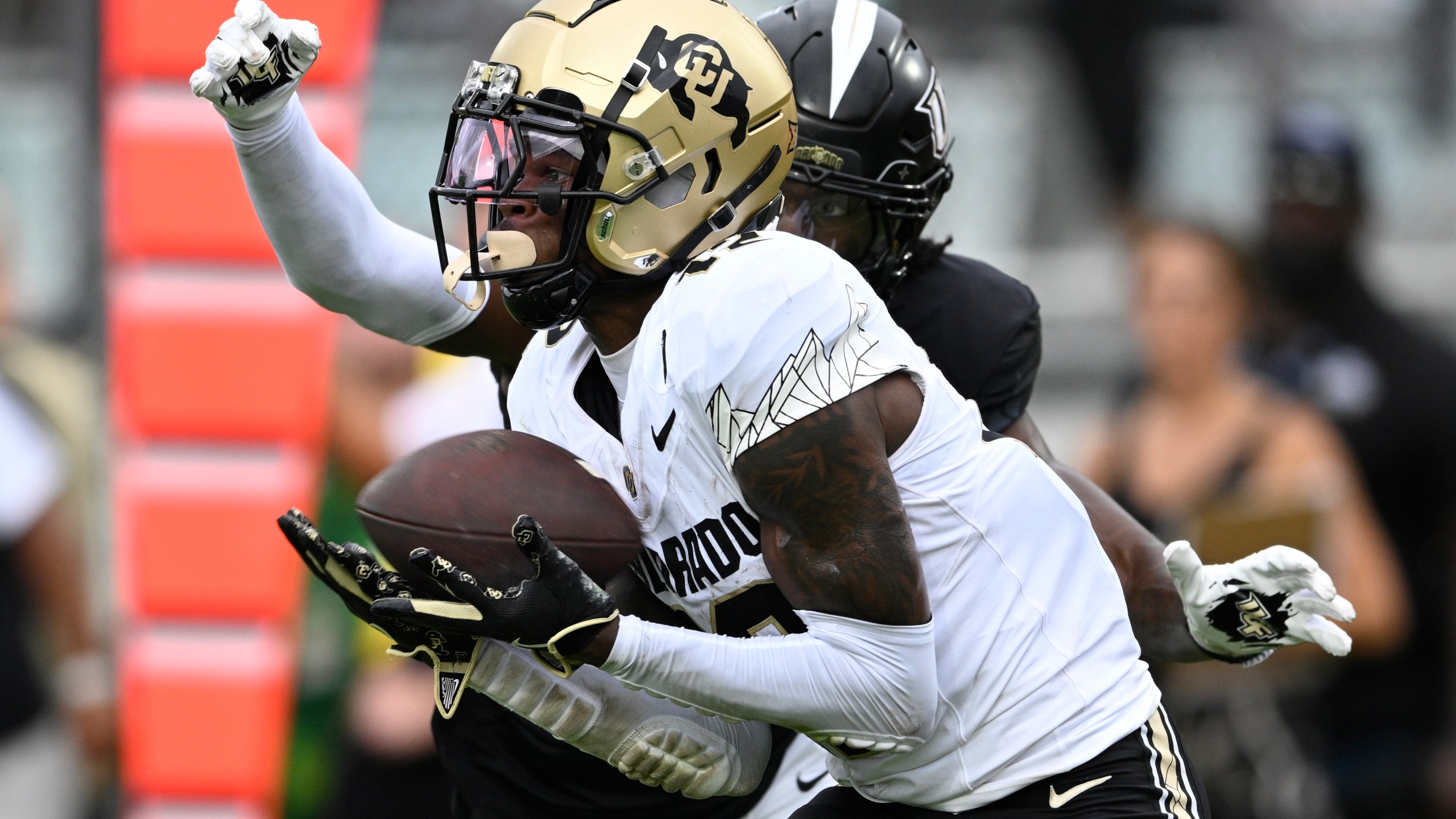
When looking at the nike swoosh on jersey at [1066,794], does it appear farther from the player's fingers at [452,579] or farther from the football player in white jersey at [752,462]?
the player's fingers at [452,579]

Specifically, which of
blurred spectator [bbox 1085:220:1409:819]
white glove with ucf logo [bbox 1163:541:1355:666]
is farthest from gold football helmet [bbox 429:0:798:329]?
blurred spectator [bbox 1085:220:1409:819]

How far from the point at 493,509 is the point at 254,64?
0.74 meters

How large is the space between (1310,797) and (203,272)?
11.9ft

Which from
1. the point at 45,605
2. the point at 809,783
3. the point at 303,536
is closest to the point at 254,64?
the point at 303,536

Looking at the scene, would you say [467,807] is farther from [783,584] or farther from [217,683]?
[217,683]

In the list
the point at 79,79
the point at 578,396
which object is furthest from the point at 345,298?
the point at 79,79

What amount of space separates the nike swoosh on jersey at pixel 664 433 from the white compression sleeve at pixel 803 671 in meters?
0.25

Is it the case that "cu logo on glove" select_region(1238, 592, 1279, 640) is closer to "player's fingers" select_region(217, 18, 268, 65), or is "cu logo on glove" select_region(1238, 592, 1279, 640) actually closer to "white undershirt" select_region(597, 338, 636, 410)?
"white undershirt" select_region(597, 338, 636, 410)

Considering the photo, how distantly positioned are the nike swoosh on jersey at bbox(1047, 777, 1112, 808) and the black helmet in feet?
3.19

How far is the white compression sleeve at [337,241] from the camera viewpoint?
2.69 metres

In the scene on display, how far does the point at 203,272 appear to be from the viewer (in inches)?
210

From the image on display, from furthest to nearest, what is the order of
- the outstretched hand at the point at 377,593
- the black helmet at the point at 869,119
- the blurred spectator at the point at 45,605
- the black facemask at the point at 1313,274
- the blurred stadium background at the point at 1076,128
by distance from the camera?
the blurred stadium background at the point at 1076,128
the black facemask at the point at 1313,274
the blurred spectator at the point at 45,605
the black helmet at the point at 869,119
the outstretched hand at the point at 377,593

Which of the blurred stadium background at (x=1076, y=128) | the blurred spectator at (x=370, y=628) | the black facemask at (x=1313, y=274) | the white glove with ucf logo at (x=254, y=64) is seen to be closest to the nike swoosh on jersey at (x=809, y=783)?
the white glove with ucf logo at (x=254, y=64)

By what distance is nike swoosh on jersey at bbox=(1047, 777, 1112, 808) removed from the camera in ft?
7.88
